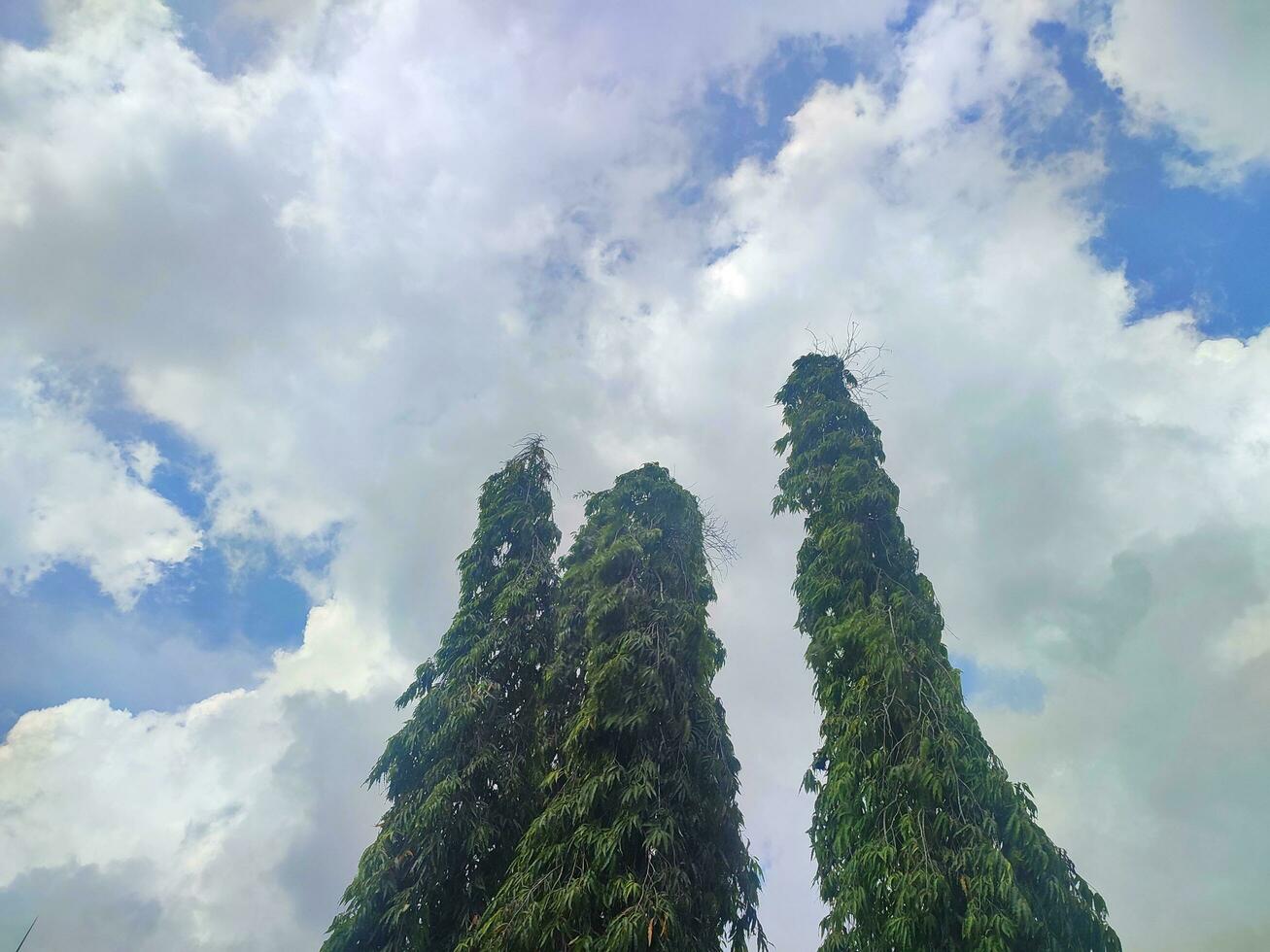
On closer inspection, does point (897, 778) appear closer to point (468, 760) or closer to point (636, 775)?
point (636, 775)

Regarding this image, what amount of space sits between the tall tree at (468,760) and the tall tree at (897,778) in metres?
5.96

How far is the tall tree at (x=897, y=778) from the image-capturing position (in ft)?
31.4

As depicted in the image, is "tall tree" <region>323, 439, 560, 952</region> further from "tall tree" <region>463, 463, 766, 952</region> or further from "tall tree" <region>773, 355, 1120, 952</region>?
"tall tree" <region>773, 355, 1120, 952</region>

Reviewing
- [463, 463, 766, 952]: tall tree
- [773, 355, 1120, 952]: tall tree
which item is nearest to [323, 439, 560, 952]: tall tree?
[463, 463, 766, 952]: tall tree

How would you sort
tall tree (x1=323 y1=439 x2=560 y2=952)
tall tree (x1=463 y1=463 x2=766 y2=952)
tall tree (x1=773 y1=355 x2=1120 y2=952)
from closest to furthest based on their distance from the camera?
tall tree (x1=773 y1=355 x2=1120 y2=952) < tall tree (x1=463 y1=463 x2=766 y2=952) < tall tree (x1=323 y1=439 x2=560 y2=952)

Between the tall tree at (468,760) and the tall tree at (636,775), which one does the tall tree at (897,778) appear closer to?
the tall tree at (636,775)

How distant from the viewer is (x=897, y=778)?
35.3 feet

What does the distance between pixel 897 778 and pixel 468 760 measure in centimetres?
807

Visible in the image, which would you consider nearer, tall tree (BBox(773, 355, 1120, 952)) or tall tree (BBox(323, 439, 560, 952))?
tall tree (BBox(773, 355, 1120, 952))

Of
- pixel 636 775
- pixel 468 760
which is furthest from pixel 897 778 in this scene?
pixel 468 760

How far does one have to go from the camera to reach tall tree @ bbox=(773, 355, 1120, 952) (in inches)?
376

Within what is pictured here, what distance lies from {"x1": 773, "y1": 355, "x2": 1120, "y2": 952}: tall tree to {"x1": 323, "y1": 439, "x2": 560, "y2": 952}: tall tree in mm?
5960

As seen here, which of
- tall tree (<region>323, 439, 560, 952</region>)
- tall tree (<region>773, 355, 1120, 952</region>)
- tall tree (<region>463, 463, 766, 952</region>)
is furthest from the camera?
tall tree (<region>323, 439, 560, 952</region>)

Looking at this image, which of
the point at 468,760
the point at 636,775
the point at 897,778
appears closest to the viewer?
the point at 897,778
